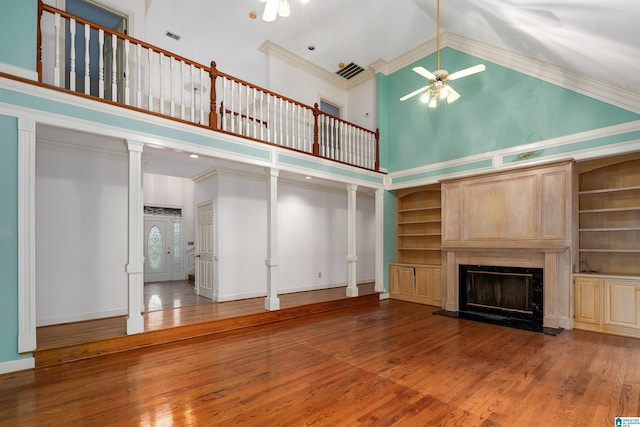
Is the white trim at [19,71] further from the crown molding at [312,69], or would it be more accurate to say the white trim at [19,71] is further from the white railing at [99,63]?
the crown molding at [312,69]

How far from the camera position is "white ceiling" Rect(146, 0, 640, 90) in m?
3.16

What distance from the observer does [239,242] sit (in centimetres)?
666

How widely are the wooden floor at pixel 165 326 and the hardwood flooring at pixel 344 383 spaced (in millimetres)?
158

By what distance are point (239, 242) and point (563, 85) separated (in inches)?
262

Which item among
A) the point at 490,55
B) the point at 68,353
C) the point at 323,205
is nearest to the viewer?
the point at 68,353

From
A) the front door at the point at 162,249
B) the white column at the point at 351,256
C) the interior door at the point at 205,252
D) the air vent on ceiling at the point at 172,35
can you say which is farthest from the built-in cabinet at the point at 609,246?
the front door at the point at 162,249

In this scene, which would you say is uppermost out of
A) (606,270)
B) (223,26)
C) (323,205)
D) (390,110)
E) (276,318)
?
(223,26)

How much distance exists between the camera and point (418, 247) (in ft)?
24.6

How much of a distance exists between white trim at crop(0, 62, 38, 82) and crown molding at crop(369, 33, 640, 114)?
6875 millimetres

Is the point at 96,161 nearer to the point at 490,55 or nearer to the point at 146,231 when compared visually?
the point at 146,231

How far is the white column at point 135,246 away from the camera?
155 inches

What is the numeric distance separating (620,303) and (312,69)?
25.2ft

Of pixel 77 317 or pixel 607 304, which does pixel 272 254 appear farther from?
pixel 607 304

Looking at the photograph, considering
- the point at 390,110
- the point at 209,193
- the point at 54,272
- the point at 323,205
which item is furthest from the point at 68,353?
the point at 390,110
